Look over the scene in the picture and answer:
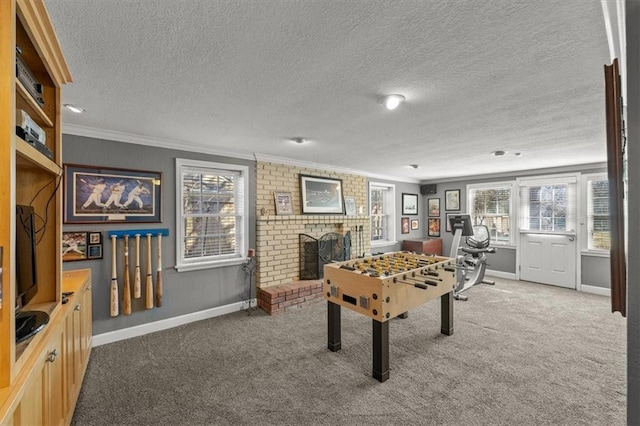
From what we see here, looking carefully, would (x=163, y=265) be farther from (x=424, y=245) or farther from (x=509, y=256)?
(x=509, y=256)

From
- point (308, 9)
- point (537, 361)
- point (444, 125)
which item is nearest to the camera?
point (308, 9)

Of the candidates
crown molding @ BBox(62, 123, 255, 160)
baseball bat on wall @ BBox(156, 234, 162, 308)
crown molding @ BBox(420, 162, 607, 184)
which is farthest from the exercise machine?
baseball bat on wall @ BBox(156, 234, 162, 308)

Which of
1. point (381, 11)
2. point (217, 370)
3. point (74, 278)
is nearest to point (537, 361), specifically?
point (217, 370)

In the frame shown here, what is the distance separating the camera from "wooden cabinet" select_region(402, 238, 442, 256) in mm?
6285

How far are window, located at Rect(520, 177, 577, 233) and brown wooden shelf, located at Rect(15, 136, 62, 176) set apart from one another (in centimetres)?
693

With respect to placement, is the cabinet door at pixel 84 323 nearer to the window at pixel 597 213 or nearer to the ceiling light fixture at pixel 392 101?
the ceiling light fixture at pixel 392 101

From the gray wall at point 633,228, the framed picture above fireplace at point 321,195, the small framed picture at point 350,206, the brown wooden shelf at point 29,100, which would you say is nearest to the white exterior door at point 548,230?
the small framed picture at point 350,206

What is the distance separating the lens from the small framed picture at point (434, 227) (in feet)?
22.7

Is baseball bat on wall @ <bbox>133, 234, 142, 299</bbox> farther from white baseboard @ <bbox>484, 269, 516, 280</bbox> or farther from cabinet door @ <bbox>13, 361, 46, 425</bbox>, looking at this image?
white baseboard @ <bbox>484, 269, 516, 280</bbox>

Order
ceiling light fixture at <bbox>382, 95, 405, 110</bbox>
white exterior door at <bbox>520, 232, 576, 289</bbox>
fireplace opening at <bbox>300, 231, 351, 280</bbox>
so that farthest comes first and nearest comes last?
white exterior door at <bbox>520, 232, 576, 289</bbox>, fireplace opening at <bbox>300, 231, 351, 280</bbox>, ceiling light fixture at <bbox>382, 95, 405, 110</bbox>

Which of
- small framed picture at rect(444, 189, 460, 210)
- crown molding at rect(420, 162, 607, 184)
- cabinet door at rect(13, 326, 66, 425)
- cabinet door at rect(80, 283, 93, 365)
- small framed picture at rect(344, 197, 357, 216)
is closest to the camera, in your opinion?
cabinet door at rect(13, 326, 66, 425)

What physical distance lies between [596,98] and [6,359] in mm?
3702

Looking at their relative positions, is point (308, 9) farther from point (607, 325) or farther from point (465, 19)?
point (607, 325)

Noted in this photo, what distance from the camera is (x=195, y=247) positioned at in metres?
3.76
